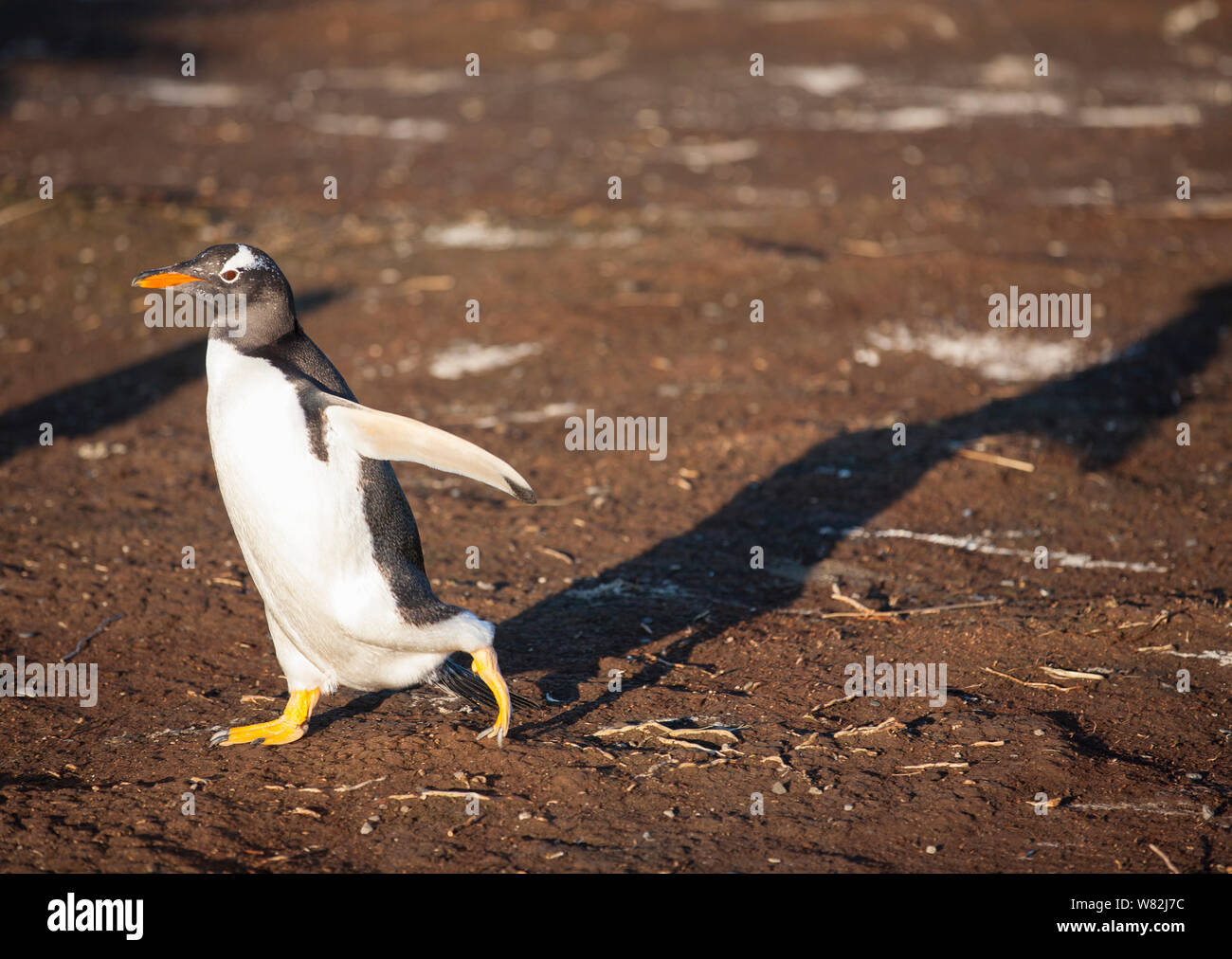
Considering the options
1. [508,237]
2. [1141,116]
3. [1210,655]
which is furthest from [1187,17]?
[1210,655]

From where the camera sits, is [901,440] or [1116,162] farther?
[1116,162]

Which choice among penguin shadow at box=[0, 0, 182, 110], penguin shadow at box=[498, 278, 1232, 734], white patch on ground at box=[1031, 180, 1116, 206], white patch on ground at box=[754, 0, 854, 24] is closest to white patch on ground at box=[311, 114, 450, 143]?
penguin shadow at box=[0, 0, 182, 110]

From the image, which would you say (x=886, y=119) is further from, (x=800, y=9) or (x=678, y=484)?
(x=678, y=484)

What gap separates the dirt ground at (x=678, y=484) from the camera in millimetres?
4195

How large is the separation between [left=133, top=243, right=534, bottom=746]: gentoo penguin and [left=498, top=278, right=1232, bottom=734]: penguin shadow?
68 cm

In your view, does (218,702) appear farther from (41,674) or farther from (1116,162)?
(1116,162)

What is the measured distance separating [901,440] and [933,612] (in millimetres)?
2195

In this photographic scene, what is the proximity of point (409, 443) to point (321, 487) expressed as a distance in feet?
1.14

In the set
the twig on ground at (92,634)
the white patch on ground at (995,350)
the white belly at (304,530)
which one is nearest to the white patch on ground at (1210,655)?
the white belly at (304,530)

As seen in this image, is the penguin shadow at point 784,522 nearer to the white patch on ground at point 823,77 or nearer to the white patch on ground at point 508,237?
the white patch on ground at point 508,237

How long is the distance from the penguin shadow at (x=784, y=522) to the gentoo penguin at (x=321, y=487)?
0.68 metres

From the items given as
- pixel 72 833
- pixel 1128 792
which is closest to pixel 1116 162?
pixel 1128 792

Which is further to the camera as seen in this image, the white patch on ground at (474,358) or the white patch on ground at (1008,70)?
the white patch on ground at (1008,70)

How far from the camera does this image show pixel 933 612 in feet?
18.9
